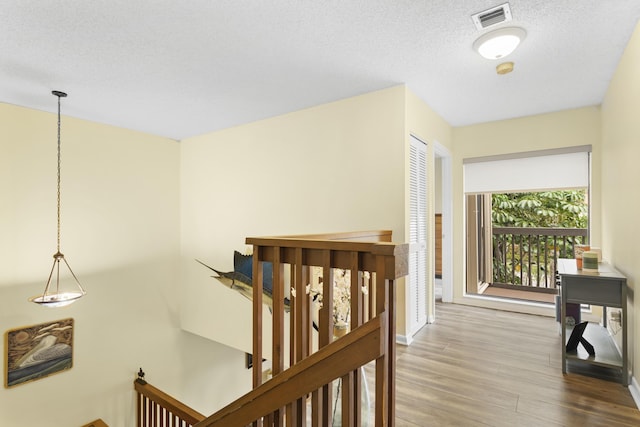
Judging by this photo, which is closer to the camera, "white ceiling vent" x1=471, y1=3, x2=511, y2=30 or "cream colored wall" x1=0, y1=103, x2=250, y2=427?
"white ceiling vent" x1=471, y1=3, x2=511, y2=30

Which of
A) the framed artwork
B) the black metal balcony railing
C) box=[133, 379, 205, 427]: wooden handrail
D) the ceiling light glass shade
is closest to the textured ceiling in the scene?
the ceiling light glass shade

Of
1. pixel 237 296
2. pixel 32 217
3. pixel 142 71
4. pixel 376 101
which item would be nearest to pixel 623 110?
pixel 376 101

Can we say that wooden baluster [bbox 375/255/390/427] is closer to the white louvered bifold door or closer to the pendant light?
the white louvered bifold door

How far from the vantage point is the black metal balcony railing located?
4.40 meters

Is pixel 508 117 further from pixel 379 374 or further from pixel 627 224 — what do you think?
pixel 379 374

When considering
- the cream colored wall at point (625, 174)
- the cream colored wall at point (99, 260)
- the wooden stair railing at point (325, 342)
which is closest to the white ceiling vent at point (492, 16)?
the cream colored wall at point (625, 174)

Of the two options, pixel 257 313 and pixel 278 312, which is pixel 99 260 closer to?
pixel 257 313

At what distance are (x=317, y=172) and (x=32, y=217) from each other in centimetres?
312

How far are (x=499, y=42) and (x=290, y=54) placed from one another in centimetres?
139

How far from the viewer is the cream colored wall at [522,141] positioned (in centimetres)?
332

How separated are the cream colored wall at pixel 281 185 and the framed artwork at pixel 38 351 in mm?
1453

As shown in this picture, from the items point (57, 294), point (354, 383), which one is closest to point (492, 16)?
point (354, 383)

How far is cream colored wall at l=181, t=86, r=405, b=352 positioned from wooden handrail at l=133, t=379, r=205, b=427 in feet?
2.95

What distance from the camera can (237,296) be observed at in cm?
423
